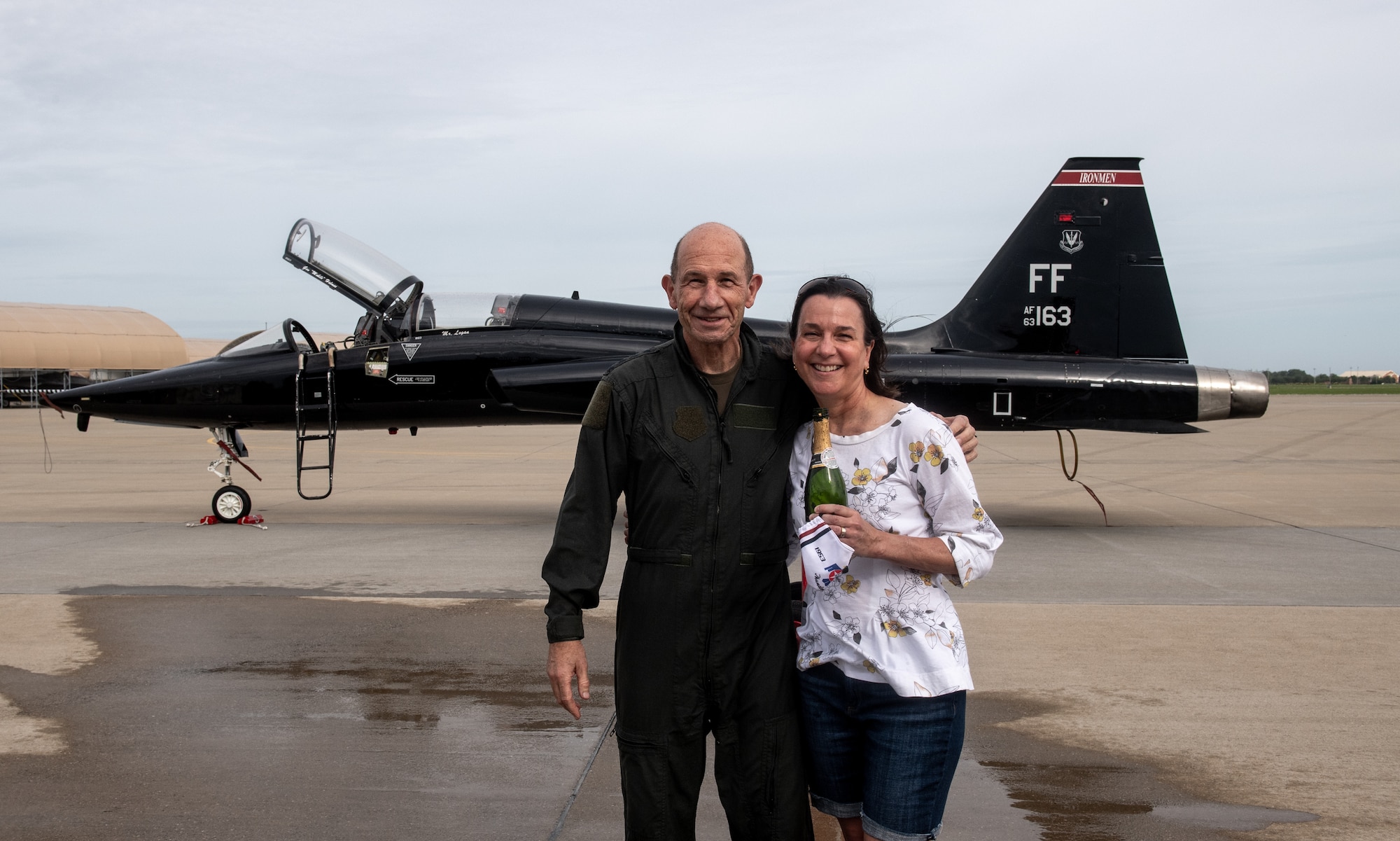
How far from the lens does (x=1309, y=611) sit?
660 centimetres

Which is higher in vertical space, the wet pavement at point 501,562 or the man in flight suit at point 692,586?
the man in flight suit at point 692,586

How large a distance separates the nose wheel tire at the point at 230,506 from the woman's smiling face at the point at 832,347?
987cm

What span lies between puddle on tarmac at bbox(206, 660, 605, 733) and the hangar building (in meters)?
57.2

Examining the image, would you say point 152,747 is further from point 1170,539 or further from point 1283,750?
point 1170,539

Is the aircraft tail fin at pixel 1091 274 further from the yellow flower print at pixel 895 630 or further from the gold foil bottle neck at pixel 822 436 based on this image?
the yellow flower print at pixel 895 630

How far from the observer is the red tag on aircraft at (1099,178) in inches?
462

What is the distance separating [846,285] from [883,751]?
117 centimetres

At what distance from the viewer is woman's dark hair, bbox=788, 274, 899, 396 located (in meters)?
2.62

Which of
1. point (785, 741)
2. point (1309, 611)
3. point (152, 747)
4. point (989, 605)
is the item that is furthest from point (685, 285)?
point (1309, 611)

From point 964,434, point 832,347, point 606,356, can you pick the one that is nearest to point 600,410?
point 832,347

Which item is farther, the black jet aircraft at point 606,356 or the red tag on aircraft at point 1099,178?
the red tag on aircraft at point 1099,178

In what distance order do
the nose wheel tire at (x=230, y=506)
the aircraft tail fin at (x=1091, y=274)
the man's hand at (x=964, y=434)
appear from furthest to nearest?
the aircraft tail fin at (x=1091, y=274), the nose wheel tire at (x=230, y=506), the man's hand at (x=964, y=434)

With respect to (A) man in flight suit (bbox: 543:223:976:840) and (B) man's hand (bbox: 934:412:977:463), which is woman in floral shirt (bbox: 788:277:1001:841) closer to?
(A) man in flight suit (bbox: 543:223:976:840)

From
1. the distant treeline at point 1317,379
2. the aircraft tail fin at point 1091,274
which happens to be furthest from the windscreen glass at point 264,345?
the distant treeline at point 1317,379
